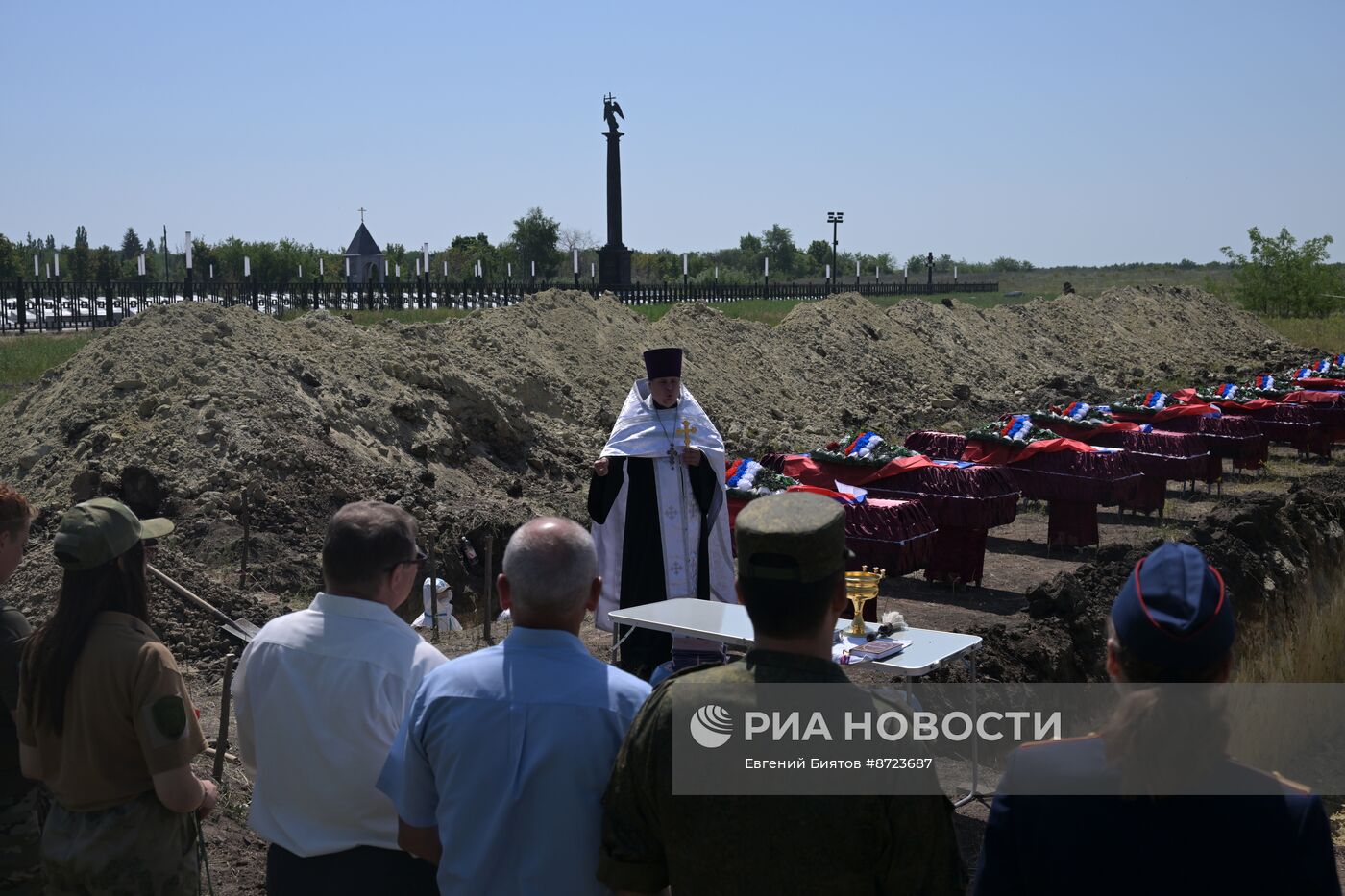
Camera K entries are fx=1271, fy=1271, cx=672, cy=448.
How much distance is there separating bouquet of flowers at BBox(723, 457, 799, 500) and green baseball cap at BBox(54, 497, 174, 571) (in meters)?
6.98

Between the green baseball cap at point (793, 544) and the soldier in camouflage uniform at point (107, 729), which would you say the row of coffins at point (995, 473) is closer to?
the soldier in camouflage uniform at point (107, 729)

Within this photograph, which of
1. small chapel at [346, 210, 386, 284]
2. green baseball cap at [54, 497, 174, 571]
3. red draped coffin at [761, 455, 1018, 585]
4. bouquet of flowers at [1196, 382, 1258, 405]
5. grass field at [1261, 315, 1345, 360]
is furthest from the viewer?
small chapel at [346, 210, 386, 284]

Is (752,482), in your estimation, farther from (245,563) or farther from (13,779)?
(13,779)

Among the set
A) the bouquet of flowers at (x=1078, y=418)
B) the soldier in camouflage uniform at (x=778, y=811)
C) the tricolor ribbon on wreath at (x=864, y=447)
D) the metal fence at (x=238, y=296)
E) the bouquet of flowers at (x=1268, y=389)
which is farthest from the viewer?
the metal fence at (x=238, y=296)

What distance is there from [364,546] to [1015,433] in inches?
457

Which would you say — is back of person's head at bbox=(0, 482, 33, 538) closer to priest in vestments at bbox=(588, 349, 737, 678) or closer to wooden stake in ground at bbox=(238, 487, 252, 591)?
priest in vestments at bbox=(588, 349, 737, 678)

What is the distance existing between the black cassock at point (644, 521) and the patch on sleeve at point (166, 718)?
4695 millimetres

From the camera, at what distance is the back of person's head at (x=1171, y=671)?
209cm

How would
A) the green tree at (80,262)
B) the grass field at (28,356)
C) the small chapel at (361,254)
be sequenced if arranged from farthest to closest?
1. the green tree at (80,262)
2. the small chapel at (361,254)
3. the grass field at (28,356)

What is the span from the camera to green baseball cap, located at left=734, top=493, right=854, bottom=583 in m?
2.40

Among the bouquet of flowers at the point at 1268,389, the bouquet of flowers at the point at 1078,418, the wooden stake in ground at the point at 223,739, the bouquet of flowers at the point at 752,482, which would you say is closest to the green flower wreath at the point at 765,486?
the bouquet of flowers at the point at 752,482

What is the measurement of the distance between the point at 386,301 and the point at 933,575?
95.8 feet

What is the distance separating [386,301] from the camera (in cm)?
3822

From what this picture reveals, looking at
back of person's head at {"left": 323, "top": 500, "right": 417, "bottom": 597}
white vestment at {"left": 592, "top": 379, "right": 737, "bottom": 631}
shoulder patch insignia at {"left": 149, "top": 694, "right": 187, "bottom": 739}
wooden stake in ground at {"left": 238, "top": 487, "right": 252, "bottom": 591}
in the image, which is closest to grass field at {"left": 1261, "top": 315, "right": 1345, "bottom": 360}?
wooden stake in ground at {"left": 238, "top": 487, "right": 252, "bottom": 591}
